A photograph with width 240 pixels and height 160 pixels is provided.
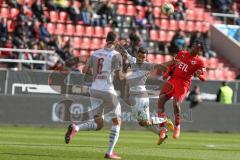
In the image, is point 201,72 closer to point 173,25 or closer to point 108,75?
point 108,75

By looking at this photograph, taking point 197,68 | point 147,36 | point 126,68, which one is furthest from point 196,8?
point 126,68

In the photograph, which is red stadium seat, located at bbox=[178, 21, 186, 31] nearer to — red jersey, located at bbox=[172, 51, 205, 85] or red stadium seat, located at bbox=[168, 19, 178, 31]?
red stadium seat, located at bbox=[168, 19, 178, 31]

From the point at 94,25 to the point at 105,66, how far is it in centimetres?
1932

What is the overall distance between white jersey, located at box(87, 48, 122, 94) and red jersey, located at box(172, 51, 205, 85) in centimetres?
557

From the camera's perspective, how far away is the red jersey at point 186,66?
19.2 meters

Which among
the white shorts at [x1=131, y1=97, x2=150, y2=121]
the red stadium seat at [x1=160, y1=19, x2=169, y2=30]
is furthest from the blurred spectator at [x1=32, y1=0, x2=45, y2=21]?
the white shorts at [x1=131, y1=97, x2=150, y2=121]

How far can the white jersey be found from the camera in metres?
13.9

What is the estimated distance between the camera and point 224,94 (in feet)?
95.1

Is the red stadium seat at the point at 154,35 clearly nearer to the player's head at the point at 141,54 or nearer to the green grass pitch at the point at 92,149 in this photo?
the green grass pitch at the point at 92,149

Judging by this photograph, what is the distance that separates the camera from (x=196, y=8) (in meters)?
37.4

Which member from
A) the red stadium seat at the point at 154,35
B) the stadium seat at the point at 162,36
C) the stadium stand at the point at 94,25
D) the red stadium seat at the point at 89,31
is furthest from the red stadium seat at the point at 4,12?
the stadium seat at the point at 162,36

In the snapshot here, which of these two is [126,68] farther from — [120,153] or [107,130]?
[107,130]

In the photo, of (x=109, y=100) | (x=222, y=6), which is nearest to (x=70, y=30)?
(x=222, y=6)

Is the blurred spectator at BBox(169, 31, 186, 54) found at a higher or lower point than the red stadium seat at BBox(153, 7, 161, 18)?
lower
